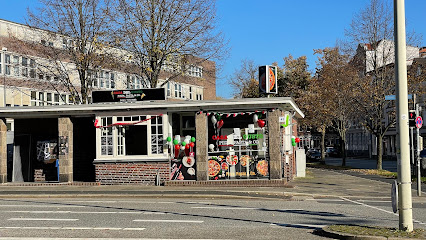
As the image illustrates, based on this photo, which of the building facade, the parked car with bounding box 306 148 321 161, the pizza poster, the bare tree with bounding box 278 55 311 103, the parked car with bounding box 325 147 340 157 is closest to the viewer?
the pizza poster

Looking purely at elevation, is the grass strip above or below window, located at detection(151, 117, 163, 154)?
below

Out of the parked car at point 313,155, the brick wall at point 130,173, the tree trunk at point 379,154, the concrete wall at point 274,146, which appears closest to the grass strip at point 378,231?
the concrete wall at point 274,146

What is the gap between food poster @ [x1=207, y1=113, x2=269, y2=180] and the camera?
22.3 meters

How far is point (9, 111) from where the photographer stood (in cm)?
2366

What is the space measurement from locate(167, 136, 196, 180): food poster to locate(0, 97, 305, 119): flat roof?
4.52 ft

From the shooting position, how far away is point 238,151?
2245 cm

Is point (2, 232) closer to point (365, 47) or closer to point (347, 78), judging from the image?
point (365, 47)

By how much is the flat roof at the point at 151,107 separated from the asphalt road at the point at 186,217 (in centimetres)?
510

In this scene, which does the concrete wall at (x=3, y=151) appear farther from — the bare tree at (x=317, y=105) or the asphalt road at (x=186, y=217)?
the bare tree at (x=317, y=105)

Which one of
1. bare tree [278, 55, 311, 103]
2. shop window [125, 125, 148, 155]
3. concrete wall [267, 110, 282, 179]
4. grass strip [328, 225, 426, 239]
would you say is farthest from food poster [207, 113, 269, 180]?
bare tree [278, 55, 311, 103]

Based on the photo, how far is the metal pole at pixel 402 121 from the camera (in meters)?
9.62

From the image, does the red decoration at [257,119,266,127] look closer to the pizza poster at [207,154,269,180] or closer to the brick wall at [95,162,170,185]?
the pizza poster at [207,154,269,180]

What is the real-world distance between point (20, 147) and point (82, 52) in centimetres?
954

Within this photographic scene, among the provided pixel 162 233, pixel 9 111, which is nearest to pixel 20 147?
pixel 9 111
